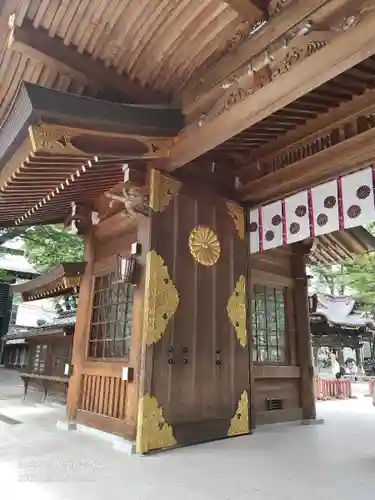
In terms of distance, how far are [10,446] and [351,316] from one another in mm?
12176

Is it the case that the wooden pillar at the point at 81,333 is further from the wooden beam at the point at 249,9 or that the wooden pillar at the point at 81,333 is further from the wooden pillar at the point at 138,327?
the wooden beam at the point at 249,9

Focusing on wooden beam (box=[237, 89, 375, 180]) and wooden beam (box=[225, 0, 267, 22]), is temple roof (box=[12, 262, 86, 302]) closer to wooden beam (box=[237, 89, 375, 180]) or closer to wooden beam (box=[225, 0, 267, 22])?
wooden beam (box=[237, 89, 375, 180])

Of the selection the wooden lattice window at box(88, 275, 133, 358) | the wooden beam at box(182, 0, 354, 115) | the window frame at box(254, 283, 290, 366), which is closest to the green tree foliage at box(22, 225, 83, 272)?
the wooden lattice window at box(88, 275, 133, 358)

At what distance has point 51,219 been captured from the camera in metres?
6.45

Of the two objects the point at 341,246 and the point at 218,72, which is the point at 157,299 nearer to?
the point at 218,72

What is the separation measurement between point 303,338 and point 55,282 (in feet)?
14.1

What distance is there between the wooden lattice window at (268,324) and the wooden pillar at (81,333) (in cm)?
243

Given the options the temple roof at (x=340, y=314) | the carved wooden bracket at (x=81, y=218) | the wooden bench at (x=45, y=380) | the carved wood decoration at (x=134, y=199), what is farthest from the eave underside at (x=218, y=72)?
the temple roof at (x=340, y=314)

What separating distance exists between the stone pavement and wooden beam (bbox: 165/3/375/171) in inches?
117

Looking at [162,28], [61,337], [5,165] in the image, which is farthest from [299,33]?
[61,337]

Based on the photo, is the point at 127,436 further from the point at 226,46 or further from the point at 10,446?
the point at 226,46

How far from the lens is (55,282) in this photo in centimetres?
672

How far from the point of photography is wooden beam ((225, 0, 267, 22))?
3318 mm

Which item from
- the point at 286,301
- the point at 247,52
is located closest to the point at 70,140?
the point at 247,52
